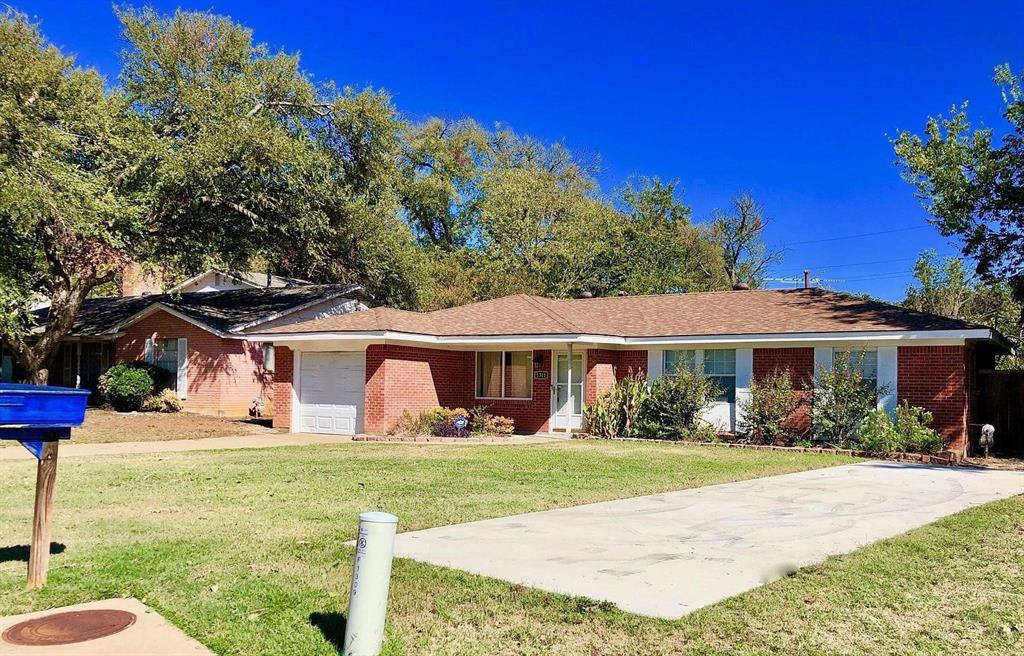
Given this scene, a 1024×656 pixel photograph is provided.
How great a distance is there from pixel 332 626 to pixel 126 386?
75.7ft

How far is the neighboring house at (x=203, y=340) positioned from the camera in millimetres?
26344

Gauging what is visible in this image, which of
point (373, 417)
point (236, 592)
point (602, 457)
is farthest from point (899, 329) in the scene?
point (236, 592)

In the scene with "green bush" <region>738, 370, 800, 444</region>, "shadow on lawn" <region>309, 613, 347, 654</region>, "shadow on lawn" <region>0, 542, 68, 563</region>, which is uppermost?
"green bush" <region>738, 370, 800, 444</region>

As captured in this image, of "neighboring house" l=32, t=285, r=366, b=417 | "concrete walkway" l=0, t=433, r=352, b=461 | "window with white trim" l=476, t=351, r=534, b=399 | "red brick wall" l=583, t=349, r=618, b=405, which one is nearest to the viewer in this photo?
"concrete walkway" l=0, t=433, r=352, b=461

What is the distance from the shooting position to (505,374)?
21812mm

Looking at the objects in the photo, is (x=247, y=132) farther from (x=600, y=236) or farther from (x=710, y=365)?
(x=600, y=236)

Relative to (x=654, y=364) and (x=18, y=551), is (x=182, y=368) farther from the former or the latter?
(x=18, y=551)

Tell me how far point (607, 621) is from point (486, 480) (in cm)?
672

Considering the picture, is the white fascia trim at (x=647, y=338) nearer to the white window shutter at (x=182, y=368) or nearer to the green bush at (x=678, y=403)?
the green bush at (x=678, y=403)

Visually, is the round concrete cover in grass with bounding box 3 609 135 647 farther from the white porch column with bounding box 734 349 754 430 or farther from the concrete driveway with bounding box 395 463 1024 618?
the white porch column with bounding box 734 349 754 430

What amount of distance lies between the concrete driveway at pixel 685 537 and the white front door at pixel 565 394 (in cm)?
921

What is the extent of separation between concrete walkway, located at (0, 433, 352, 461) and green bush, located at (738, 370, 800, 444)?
9.60 meters

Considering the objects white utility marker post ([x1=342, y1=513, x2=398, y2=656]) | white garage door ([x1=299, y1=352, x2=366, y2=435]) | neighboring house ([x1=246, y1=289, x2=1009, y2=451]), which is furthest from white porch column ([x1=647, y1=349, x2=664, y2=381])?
white utility marker post ([x1=342, y1=513, x2=398, y2=656])

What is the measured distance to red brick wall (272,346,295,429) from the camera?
21.7 m
